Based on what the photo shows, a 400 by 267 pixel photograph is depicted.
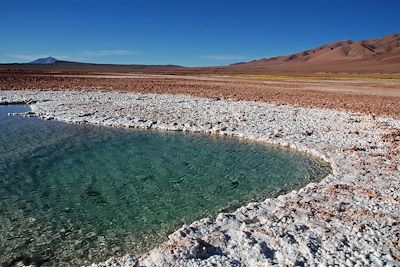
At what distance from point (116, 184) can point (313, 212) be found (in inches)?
211

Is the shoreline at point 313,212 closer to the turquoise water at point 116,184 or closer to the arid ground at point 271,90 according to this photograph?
the turquoise water at point 116,184

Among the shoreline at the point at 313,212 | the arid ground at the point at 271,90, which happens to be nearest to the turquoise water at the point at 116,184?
the shoreline at the point at 313,212

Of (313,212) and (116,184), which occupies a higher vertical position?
(313,212)

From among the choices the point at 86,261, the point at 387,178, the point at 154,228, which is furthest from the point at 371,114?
the point at 86,261

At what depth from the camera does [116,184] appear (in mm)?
11570

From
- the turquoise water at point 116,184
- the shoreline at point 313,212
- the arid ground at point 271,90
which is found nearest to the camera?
the shoreline at point 313,212

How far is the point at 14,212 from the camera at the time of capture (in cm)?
938

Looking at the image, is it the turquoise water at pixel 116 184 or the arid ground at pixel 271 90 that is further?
the arid ground at pixel 271 90

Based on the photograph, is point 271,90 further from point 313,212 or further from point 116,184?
point 313,212

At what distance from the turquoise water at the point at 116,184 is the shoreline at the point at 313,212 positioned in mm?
919

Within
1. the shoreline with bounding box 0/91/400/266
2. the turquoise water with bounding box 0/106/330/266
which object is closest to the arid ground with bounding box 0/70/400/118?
the shoreline with bounding box 0/91/400/266

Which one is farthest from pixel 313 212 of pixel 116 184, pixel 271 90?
pixel 271 90

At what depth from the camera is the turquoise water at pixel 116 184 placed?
8.10 meters

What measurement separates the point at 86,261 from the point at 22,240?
157cm
